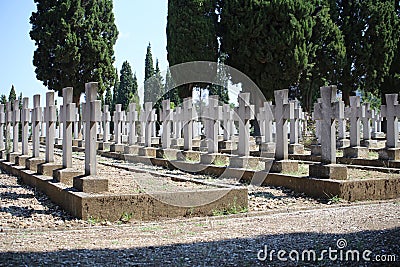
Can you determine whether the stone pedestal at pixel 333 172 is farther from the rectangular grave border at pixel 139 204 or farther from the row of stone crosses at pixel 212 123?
the rectangular grave border at pixel 139 204

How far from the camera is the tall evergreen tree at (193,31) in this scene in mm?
25469

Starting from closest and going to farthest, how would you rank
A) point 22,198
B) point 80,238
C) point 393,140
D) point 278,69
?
1. point 80,238
2. point 22,198
3. point 393,140
4. point 278,69

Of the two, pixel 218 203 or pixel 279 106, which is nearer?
pixel 218 203

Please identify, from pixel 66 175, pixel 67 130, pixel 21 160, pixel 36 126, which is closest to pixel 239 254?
pixel 66 175

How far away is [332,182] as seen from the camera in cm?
841

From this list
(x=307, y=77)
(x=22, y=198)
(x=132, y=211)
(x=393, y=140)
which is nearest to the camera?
(x=132, y=211)

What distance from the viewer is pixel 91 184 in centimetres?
723

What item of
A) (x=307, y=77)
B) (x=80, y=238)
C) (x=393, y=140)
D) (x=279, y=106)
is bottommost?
(x=80, y=238)

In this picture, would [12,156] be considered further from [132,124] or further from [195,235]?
[195,235]

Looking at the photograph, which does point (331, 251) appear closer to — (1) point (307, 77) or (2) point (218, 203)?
(2) point (218, 203)

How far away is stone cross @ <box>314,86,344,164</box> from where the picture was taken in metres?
8.93

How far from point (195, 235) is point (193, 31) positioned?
2090cm

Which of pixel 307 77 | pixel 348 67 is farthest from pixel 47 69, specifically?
pixel 348 67

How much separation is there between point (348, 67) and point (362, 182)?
18.5m
